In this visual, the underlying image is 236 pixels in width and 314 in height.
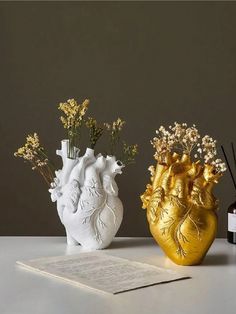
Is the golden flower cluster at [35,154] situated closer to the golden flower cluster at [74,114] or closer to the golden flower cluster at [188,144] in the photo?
the golden flower cluster at [74,114]

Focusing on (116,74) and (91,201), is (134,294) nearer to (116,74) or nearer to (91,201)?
(91,201)

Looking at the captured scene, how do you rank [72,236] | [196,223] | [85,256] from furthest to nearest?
[72,236] → [85,256] → [196,223]

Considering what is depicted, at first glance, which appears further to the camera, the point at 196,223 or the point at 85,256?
the point at 85,256

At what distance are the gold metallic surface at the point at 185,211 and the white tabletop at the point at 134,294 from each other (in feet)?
0.15

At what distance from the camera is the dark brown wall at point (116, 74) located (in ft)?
10.6

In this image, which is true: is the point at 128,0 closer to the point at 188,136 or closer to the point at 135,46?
the point at 135,46

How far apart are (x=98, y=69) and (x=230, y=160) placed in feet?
2.80

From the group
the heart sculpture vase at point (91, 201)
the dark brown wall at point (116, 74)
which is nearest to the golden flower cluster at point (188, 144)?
the heart sculpture vase at point (91, 201)

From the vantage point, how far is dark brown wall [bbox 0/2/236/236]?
3.23m

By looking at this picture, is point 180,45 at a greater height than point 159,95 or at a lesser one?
greater

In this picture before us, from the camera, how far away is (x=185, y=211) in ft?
4.56

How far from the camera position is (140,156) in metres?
3.26

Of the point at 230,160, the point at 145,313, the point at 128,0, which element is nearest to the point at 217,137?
the point at 230,160

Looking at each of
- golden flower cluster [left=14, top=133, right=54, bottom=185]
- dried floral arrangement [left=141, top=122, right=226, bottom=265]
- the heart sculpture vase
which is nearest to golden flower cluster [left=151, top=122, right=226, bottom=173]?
dried floral arrangement [left=141, top=122, right=226, bottom=265]
